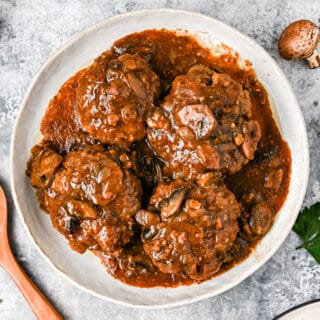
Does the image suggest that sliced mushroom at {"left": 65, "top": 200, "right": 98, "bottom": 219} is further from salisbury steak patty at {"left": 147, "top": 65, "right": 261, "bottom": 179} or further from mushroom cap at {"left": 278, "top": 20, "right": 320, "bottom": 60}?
mushroom cap at {"left": 278, "top": 20, "right": 320, "bottom": 60}

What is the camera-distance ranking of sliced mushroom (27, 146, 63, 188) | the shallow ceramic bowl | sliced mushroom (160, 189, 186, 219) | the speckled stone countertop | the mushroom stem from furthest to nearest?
the speckled stone countertop, the mushroom stem, the shallow ceramic bowl, sliced mushroom (27, 146, 63, 188), sliced mushroom (160, 189, 186, 219)

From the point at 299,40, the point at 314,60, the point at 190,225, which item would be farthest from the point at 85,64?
the point at 314,60

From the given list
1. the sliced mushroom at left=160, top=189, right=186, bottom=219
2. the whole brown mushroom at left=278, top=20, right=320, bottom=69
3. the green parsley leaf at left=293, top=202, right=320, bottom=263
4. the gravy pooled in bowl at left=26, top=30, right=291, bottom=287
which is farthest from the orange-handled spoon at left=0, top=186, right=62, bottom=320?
the whole brown mushroom at left=278, top=20, right=320, bottom=69

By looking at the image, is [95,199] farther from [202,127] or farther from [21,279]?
[21,279]

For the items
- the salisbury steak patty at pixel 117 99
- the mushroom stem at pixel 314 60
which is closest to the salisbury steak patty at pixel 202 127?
the salisbury steak patty at pixel 117 99

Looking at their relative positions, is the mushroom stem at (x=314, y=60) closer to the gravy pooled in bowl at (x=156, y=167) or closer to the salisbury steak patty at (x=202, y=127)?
Result: the gravy pooled in bowl at (x=156, y=167)

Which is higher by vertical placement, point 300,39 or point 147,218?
point 300,39
